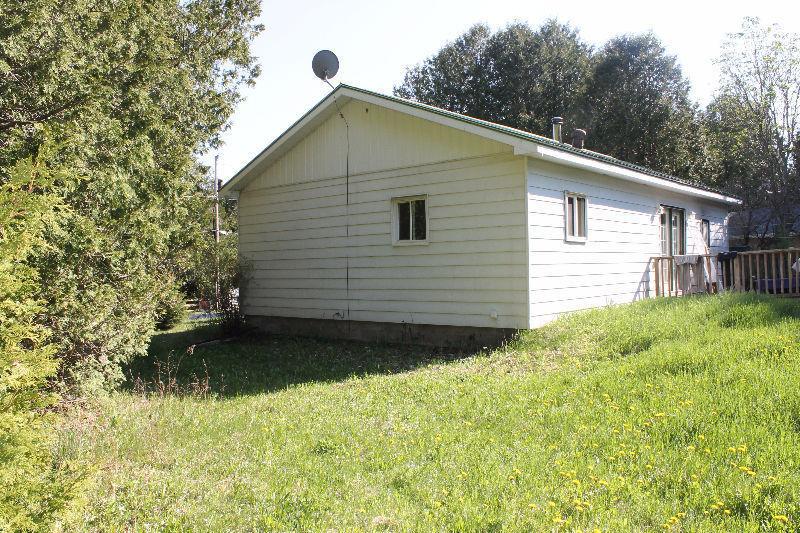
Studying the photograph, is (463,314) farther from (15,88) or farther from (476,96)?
(476,96)

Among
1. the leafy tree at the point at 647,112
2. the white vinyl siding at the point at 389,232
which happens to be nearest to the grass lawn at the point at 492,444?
the white vinyl siding at the point at 389,232

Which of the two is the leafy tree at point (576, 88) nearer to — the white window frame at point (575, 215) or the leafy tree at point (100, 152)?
the white window frame at point (575, 215)

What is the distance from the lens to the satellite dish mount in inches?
519

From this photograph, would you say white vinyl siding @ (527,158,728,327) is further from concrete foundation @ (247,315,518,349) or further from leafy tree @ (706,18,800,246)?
leafy tree @ (706,18,800,246)

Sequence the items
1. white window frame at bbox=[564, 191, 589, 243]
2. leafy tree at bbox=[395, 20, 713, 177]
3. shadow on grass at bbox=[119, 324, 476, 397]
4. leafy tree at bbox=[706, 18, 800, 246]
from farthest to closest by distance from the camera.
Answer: leafy tree at bbox=[395, 20, 713, 177] < leafy tree at bbox=[706, 18, 800, 246] < white window frame at bbox=[564, 191, 589, 243] < shadow on grass at bbox=[119, 324, 476, 397]

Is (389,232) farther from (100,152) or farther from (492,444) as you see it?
(492,444)

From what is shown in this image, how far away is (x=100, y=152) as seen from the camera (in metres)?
7.15

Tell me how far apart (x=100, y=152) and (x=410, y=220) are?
662 centimetres

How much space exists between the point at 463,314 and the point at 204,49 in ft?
34.0

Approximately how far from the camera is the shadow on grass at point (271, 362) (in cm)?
976

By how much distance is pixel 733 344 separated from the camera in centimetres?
780

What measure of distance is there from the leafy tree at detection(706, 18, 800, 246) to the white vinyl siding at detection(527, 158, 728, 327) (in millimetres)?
11769

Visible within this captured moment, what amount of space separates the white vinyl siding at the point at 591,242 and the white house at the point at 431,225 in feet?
0.13

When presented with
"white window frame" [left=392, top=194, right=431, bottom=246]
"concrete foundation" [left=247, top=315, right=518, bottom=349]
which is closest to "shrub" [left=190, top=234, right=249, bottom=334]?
"concrete foundation" [left=247, top=315, right=518, bottom=349]
